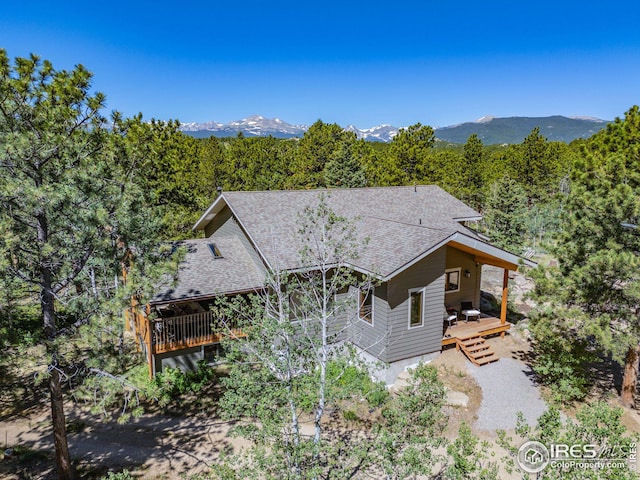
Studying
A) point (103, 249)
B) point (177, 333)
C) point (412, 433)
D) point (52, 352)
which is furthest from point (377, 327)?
point (52, 352)

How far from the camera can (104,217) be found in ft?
24.0

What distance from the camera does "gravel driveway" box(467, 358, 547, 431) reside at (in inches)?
420

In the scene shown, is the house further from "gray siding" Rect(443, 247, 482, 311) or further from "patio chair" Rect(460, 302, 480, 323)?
"patio chair" Rect(460, 302, 480, 323)

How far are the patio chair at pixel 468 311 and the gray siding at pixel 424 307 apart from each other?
2472mm

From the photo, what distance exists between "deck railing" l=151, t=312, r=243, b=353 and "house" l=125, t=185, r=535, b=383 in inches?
1.3

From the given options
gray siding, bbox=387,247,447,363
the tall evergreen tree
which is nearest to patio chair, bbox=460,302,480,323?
gray siding, bbox=387,247,447,363

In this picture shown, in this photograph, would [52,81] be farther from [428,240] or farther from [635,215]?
[635,215]

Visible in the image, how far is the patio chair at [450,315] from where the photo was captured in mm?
14680

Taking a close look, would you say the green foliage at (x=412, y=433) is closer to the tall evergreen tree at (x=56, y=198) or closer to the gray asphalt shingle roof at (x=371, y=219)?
the gray asphalt shingle roof at (x=371, y=219)

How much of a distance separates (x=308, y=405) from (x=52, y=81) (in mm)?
8814

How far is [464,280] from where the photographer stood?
16469mm

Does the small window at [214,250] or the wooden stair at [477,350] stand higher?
the small window at [214,250]

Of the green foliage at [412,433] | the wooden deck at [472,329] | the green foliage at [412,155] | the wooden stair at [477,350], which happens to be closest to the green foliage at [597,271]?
the wooden stair at [477,350]

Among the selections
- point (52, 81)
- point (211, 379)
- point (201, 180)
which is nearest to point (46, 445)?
point (211, 379)
